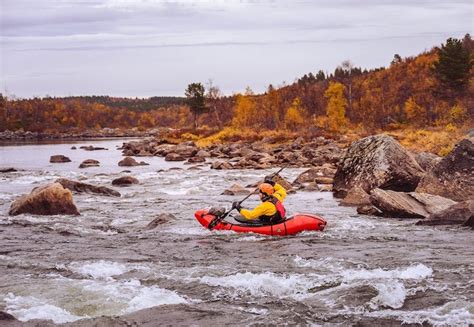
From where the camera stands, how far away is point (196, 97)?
88188 millimetres

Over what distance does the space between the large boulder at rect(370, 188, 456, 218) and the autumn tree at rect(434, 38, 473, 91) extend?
126ft

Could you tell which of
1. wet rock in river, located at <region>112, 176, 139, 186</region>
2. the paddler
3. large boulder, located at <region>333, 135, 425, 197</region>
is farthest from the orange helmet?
wet rock in river, located at <region>112, 176, 139, 186</region>

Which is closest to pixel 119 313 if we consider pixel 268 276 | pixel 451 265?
pixel 268 276

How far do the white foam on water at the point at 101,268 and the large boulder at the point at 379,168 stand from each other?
10.7m

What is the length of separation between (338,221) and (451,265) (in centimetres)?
527

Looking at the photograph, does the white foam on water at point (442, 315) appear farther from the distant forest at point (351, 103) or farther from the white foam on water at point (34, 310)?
the distant forest at point (351, 103)

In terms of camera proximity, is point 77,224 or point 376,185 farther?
point 376,185

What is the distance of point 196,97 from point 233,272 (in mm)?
78912

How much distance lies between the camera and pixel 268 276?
10.0 meters

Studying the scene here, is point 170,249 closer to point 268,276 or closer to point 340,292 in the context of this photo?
point 268,276

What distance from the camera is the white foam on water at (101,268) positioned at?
33.9ft

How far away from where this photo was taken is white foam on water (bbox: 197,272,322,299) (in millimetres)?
9094

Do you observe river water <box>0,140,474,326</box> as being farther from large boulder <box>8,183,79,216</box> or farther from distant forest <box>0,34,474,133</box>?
distant forest <box>0,34,474,133</box>

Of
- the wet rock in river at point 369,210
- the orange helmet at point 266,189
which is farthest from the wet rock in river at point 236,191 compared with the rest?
the orange helmet at point 266,189
